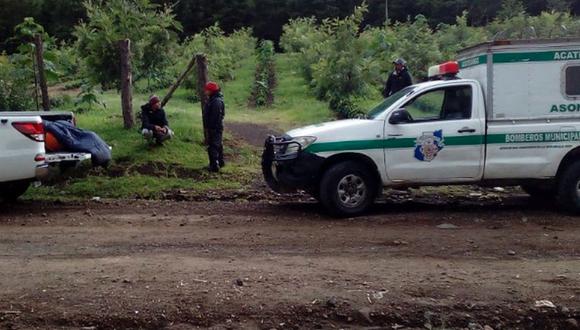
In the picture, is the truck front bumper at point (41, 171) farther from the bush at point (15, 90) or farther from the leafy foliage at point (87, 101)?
the leafy foliage at point (87, 101)

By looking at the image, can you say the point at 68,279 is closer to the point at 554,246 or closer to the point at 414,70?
the point at 554,246

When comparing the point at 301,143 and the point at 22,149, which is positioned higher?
the point at 22,149

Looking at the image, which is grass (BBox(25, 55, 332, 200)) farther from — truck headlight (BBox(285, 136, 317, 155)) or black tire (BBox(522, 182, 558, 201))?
black tire (BBox(522, 182, 558, 201))

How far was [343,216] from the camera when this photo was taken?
9.22m

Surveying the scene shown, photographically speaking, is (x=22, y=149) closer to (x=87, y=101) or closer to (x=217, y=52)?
(x=87, y=101)

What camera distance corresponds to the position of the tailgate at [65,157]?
9695 mm

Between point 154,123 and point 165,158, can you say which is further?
point 154,123

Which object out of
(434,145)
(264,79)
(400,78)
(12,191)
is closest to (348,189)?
(434,145)

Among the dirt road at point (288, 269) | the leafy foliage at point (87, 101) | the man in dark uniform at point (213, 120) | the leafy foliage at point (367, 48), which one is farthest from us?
the leafy foliage at point (367, 48)

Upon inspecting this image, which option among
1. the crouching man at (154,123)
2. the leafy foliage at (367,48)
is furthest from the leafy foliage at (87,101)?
the leafy foliage at (367,48)

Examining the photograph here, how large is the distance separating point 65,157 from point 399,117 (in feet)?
15.7

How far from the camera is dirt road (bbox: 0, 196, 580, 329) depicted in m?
5.47

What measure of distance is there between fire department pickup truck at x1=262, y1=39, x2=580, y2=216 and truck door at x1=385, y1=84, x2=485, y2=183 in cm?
1

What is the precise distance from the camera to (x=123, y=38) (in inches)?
579
